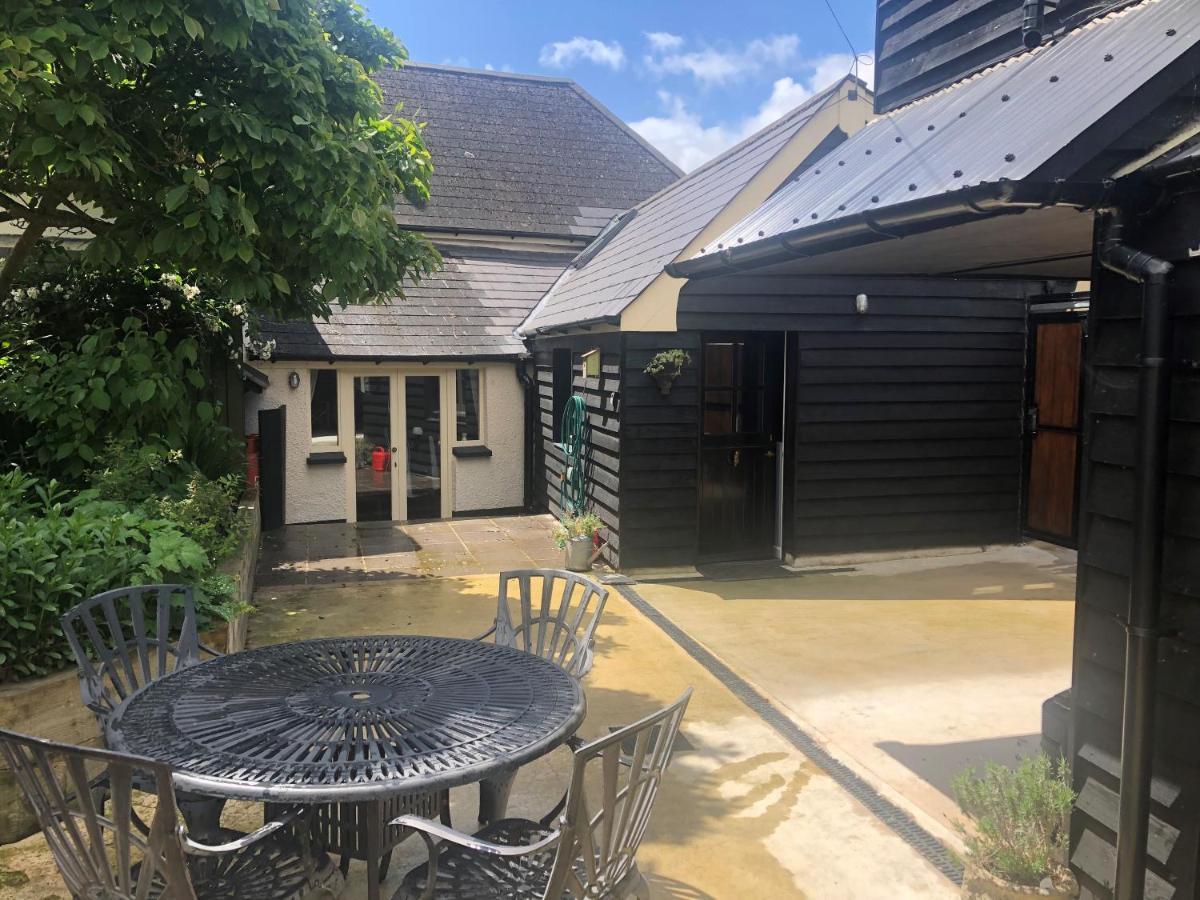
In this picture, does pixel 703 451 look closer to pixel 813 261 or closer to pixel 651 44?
pixel 813 261

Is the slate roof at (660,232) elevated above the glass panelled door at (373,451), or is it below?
above

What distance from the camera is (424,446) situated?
12031 millimetres

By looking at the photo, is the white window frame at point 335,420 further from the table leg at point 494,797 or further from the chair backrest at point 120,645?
the table leg at point 494,797

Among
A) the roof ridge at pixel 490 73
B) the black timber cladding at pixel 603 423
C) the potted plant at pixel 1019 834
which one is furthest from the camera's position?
the roof ridge at pixel 490 73

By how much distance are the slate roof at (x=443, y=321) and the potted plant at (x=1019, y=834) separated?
29.3ft

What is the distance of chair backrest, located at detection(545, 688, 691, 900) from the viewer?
2.12 m

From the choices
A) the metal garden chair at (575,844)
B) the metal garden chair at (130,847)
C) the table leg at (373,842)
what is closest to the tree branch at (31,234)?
the metal garden chair at (130,847)

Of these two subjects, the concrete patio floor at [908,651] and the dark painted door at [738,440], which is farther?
the dark painted door at [738,440]

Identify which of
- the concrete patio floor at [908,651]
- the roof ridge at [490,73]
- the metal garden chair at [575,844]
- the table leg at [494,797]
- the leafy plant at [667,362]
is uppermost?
the roof ridge at [490,73]

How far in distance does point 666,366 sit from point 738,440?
4.42 feet

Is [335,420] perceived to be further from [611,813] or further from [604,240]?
A: [611,813]

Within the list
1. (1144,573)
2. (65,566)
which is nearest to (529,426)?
(65,566)

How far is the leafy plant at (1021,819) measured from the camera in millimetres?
2949

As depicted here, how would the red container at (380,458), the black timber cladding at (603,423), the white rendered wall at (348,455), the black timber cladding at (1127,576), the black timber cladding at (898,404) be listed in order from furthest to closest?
the red container at (380,458) → the white rendered wall at (348,455) → the black timber cladding at (898,404) → the black timber cladding at (603,423) → the black timber cladding at (1127,576)
